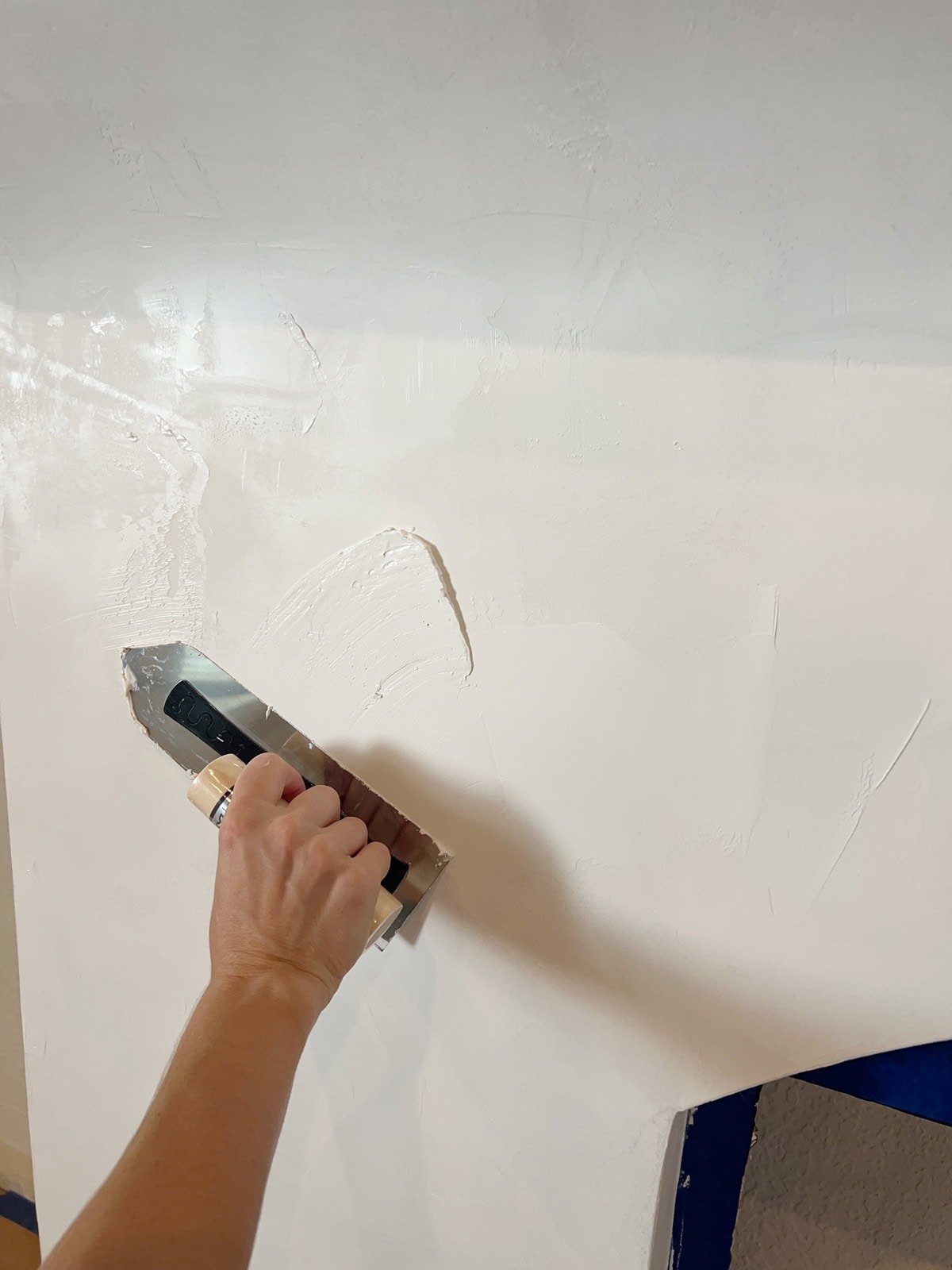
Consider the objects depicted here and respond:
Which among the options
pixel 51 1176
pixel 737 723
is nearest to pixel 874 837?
pixel 737 723

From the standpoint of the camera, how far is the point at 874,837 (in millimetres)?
483

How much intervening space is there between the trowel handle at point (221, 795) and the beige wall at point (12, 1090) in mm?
773

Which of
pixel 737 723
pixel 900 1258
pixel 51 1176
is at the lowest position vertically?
pixel 51 1176

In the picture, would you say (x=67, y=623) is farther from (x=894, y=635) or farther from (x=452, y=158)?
(x=894, y=635)

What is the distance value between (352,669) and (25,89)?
1.58ft

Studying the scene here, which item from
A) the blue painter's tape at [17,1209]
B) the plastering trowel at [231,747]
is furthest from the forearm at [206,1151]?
the blue painter's tape at [17,1209]

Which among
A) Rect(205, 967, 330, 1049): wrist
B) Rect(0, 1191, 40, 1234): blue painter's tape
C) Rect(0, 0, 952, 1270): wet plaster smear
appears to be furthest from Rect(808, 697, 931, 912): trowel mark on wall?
Rect(0, 1191, 40, 1234): blue painter's tape

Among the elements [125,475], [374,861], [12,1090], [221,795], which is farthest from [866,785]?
[12,1090]

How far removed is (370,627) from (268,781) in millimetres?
131

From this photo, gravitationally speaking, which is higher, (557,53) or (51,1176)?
(557,53)

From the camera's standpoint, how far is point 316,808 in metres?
0.59

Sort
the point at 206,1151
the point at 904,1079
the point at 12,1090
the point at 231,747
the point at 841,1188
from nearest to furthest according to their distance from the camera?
the point at 206,1151 < the point at 904,1079 < the point at 231,747 < the point at 841,1188 < the point at 12,1090

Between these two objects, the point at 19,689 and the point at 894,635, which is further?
the point at 19,689

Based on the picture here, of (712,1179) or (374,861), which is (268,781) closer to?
(374,861)
